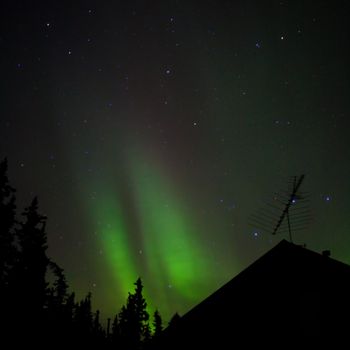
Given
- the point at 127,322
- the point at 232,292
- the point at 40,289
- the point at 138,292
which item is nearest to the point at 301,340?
the point at 232,292

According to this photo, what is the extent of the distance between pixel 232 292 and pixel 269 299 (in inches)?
45.6

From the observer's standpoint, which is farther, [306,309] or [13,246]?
[13,246]

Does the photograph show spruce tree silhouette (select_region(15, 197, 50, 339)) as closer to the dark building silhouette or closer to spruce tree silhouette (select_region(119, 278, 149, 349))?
the dark building silhouette

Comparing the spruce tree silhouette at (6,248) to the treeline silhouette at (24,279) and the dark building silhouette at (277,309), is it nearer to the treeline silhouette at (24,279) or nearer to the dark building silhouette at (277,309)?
the treeline silhouette at (24,279)

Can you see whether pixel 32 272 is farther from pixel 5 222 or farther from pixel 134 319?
pixel 134 319

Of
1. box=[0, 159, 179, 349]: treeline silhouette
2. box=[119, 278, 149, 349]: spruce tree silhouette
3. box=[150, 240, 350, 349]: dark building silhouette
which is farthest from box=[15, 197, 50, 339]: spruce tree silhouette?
box=[119, 278, 149, 349]: spruce tree silhouette

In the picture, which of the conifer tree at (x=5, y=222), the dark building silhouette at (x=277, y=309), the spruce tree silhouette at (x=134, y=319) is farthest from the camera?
the spruce tree silhouette at (x=134, y=319)

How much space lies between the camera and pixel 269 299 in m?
10.7

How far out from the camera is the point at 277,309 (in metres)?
10.5

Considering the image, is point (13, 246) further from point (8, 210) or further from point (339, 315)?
point (339, 315)

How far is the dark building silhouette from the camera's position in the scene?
32.4 feet

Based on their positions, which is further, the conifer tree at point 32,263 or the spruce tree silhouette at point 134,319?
the spruce tree silhouette at point 134,319

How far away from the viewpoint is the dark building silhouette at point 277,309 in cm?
988

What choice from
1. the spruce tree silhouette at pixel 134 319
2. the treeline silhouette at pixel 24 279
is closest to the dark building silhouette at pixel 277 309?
the treeline silhouette at pixel 24 279
